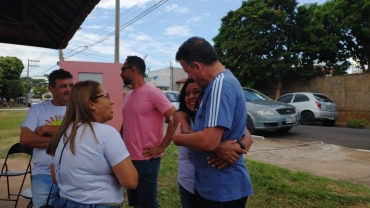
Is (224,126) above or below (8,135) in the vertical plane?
above

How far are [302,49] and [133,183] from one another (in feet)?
68.0

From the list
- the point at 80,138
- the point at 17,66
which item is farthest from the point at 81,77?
the point at 17,66

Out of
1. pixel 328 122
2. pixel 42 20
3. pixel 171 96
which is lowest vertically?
pixel 328 122

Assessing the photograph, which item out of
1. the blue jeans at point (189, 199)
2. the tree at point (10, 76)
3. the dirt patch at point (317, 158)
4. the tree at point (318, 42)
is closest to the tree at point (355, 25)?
the tree at point (318, 42)

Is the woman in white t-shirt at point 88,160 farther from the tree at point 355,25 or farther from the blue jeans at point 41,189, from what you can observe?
the tree at point 355,25

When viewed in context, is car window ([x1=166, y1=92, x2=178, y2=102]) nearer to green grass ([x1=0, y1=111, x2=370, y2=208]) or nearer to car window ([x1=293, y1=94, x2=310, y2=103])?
car window ([x1=293, y1=94, x2=310, y2=103])

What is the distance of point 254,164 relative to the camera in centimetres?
546

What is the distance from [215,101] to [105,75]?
4.28m

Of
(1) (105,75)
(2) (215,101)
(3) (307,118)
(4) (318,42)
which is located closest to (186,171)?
(2) (215,101)

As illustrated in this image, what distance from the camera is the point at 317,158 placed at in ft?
21.4

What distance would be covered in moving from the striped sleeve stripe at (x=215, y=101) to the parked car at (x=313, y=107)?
1316cm

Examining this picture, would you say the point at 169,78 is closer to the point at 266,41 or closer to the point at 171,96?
the point at 266,41

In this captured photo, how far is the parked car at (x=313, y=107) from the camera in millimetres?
13703

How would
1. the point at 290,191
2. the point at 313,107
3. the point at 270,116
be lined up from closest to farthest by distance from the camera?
the point at 290,191, the point at 270,116, the point at 313,107
